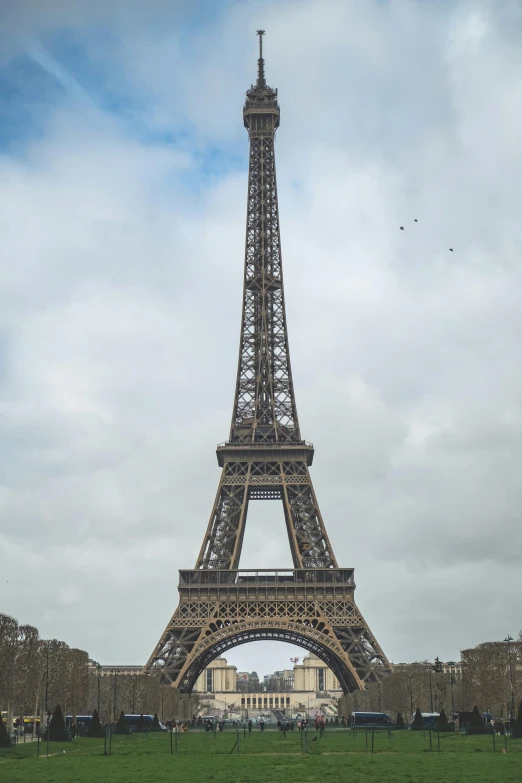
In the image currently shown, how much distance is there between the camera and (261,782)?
35.7 meters

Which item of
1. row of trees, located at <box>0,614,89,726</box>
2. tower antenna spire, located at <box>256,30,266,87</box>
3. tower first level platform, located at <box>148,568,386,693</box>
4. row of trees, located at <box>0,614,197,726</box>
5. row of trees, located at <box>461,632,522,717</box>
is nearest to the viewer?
row of trees, located at <box>0,614,89,726</box>

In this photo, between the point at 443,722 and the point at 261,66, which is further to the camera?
the point at 261,66

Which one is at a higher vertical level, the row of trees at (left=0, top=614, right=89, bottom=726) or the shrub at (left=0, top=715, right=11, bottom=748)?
the row of trees at (left=0, top=614, right=89, bottom=726)

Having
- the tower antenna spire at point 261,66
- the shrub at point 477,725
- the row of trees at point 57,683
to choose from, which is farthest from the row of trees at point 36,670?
the tower antenna spire at point 261,66

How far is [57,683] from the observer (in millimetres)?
86938

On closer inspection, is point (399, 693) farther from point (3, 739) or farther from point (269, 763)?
point (269, 763)

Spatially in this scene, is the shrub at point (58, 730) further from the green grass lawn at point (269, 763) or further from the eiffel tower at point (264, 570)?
the eiffel tower at point (264, 570)

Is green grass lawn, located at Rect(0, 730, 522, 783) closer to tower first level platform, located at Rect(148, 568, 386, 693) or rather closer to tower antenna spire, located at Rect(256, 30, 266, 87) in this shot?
tower first level platform, located at Rect(148, 568, 386, 693)

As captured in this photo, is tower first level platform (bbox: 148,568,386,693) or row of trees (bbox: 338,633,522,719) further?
tower first level platform (bbox: 148,568,386,693)

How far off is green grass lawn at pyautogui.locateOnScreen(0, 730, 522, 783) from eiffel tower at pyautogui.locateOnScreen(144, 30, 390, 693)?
3853cm

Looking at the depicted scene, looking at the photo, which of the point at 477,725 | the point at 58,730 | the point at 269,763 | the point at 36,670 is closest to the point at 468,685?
the point at 477,725

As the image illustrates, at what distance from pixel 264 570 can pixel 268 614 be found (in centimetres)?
480

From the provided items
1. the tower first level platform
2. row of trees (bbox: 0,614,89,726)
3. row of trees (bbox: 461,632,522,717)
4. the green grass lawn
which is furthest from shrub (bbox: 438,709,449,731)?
row of trees (bbox: 0,614,89,726)

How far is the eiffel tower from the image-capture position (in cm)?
10225
